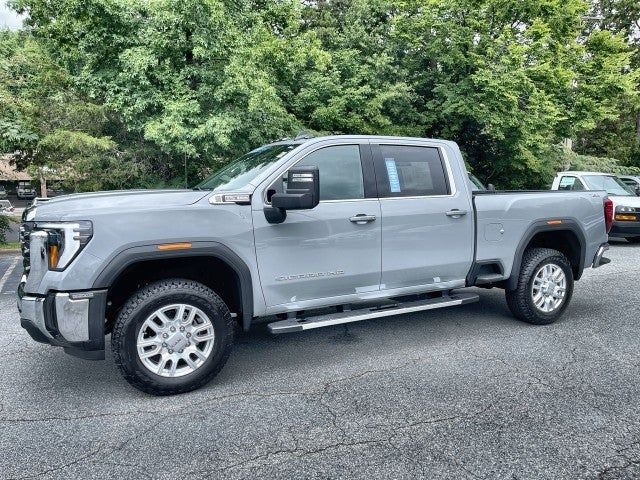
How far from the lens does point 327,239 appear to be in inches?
167

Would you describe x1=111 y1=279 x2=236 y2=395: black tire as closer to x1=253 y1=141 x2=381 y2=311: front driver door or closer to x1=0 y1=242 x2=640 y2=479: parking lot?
x1=0 y1=242 x2=640 y2=479: parking lot

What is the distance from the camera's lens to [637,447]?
297 cm

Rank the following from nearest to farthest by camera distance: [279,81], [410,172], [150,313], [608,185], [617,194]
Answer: [150,313] → [410,172] → [617,194] → [608,185] → [279,81]

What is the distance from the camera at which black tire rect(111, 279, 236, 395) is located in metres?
3.54

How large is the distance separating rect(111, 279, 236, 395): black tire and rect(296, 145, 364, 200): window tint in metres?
1.32

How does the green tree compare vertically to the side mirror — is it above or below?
above

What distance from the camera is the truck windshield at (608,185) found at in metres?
12.3

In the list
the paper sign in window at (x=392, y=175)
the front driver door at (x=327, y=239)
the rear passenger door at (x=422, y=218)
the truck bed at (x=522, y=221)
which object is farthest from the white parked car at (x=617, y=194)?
the front driver door at (x=327, y=239)

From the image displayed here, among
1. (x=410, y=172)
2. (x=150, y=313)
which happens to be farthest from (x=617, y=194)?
(x=150, y=313)

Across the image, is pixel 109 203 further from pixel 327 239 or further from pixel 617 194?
pixel 617 194

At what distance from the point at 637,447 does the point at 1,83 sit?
1479 cm

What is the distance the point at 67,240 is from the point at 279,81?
43.1 ft

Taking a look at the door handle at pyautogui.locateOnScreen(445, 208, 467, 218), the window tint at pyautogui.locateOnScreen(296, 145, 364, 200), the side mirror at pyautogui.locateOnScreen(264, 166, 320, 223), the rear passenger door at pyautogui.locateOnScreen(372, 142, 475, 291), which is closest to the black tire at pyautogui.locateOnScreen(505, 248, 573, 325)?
the rear passenger door at pyautogui.locateOnScreen(372, 142, 475, 291)

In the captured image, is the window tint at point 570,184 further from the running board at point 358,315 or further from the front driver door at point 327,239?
the front driver door at point 327,239
